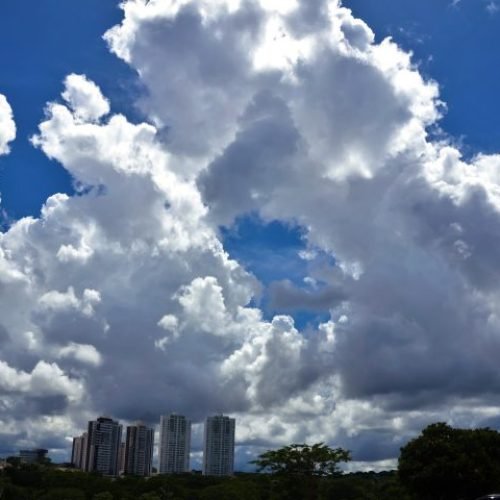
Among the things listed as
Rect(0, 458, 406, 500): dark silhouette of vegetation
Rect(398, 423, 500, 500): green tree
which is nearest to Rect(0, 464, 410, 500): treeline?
Rect(0, 458, 406, 500): dark silhouette of vegetation

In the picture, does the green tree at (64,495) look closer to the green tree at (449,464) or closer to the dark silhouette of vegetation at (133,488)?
the dark silhouette of vegetation at (133,488)

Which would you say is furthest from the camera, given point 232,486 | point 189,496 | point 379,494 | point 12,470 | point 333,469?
point 12,470

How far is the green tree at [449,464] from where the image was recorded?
67125 millimetres

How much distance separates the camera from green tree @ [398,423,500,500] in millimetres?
67125

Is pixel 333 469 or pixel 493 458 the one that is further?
pixel 493 458

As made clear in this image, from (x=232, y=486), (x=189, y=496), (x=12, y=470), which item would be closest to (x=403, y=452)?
(x=232, y=486)

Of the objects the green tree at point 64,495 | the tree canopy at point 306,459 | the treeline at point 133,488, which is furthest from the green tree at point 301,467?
the green tree at point 64,495

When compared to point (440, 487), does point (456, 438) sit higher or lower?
higher

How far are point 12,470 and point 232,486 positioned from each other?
184 feet

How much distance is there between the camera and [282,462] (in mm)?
66375

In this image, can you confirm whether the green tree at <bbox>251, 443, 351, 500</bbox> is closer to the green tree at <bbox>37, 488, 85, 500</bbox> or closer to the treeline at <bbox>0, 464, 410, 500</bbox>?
the treeline at <bbox>0, 464, 410, 500</bbox>

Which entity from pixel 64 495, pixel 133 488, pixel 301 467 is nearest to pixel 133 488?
pixel 133 488

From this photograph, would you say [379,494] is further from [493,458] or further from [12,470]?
[12,470]

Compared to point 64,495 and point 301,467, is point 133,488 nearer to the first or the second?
point 64,495
